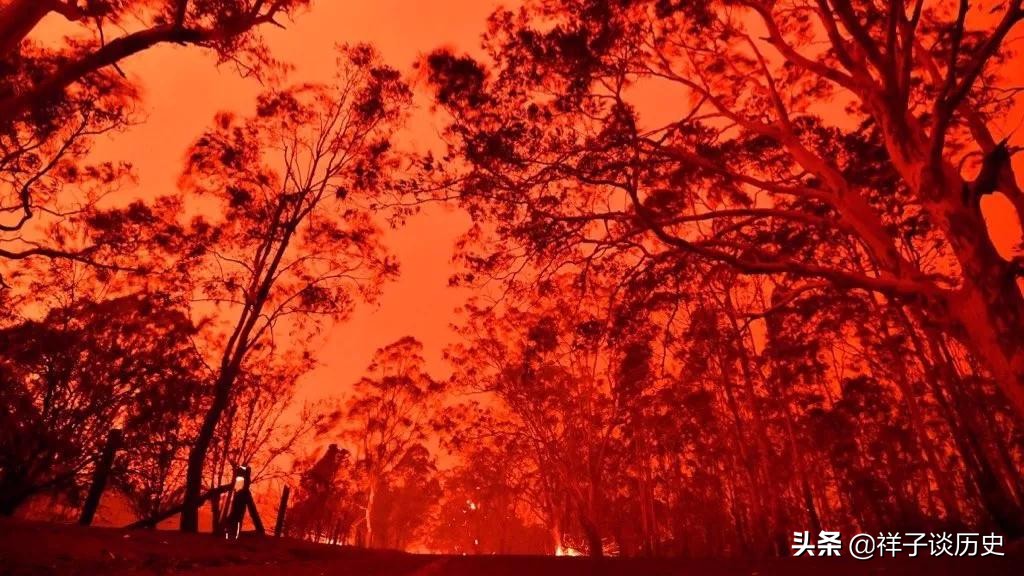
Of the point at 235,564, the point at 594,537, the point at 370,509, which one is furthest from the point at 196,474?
the point at 370,509

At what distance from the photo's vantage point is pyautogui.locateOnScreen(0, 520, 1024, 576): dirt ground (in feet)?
17.1

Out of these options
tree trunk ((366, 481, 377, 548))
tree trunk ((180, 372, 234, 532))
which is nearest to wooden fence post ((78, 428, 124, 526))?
tree trunk ((180, 372, 234, 532))

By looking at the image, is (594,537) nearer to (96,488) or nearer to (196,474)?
(196,474)

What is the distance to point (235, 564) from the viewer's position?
6.87m

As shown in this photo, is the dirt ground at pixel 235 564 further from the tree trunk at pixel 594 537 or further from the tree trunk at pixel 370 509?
the tree trunk at pixel 370 509

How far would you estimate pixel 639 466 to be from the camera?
85.6 ft

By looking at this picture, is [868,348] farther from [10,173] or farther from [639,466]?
[10,173]

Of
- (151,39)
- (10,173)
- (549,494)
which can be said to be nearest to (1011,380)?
(151,39)

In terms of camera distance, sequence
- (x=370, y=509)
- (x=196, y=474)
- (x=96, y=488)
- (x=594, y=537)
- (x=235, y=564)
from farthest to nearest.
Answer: (x=370, y=509)
(x=594, y=537)
(x=196, y=474)
(x=96, y=488)
(x=235, y=564)

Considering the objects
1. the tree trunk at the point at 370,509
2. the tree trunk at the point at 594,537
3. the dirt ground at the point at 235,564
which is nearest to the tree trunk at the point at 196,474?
the dirt ground at the point at 235,564

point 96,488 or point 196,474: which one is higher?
point 196,474

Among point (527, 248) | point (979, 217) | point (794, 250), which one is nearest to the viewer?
point (979, 217)

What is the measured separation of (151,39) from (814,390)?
1029 inches

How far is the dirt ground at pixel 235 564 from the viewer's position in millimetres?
5203
